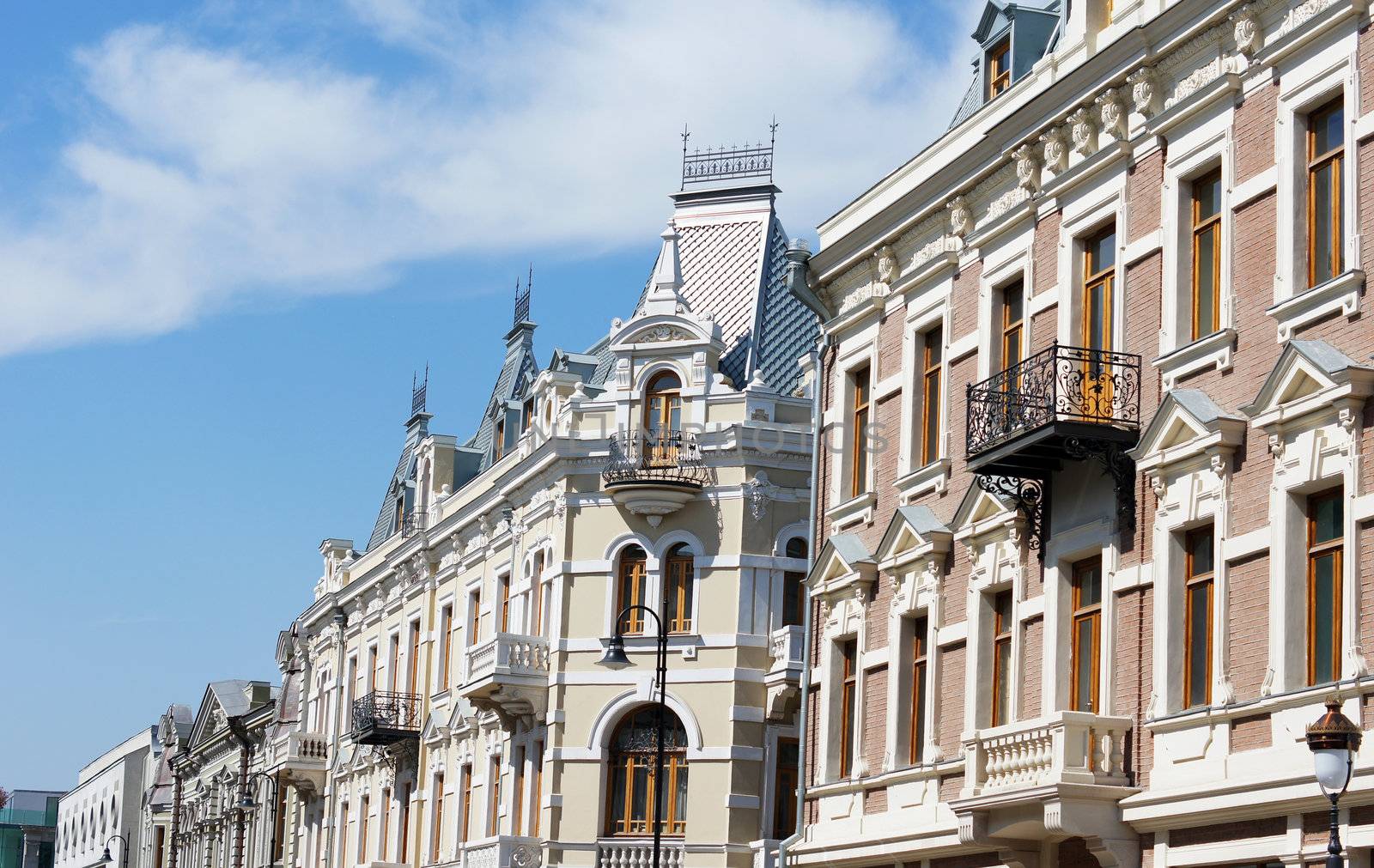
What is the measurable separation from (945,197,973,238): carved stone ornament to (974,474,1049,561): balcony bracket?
13.1ft

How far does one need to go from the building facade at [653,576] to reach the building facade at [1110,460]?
9.13 meters

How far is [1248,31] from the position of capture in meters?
20.8

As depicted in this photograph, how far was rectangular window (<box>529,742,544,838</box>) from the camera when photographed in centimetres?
4022

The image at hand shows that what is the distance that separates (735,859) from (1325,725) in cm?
2278

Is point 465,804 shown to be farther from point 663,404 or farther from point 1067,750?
point 1067,750

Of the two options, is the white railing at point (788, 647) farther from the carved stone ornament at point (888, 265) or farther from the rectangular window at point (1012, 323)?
the rectangular window at point (1012, 323)

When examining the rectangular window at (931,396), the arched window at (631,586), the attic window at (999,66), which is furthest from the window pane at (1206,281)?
the arched window at (631,586)

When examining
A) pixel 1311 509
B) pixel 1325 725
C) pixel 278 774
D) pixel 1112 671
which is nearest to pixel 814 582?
pixel 1112 671

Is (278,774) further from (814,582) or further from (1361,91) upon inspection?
(1361,91)

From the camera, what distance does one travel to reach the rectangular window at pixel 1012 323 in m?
25.2

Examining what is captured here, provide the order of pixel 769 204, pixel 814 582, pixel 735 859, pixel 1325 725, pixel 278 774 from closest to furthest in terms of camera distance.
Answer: pixel 1325 725 → pixel 814 582 → pixel 735 859 → pixel 769 204 → pixel 278 774

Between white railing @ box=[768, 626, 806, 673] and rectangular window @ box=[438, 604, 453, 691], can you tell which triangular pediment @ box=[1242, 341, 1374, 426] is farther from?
rectangular window @ box=[438, 604, 453, 691]

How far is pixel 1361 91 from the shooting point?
19203mm

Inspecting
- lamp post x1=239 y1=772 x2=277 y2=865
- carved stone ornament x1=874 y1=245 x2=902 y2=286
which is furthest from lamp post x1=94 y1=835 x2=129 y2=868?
carved stone ornament x1=874 y1=245 x2=902 y2=286
